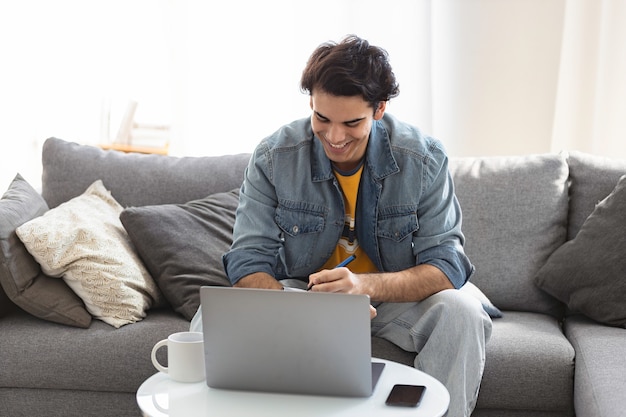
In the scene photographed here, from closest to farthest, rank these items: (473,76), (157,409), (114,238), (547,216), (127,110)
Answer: (157,409) → (114,238) → (547,216) → (473,76) → (127,110)

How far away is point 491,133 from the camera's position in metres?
3.22

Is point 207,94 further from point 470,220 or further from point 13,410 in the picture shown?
point 13,410

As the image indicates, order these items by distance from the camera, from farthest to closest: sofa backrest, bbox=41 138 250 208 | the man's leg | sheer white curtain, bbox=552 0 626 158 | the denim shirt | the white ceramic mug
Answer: sheer white curtain, bbox=552 0 626 158 < sofa backrest, bbox=41 138 250 208 < the denim shirt < the man's leg < the white ceramic mug

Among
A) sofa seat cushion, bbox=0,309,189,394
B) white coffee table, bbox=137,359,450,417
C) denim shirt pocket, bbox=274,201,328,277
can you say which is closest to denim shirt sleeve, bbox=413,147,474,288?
denim shirt pocket, bbox=274,201,328,277

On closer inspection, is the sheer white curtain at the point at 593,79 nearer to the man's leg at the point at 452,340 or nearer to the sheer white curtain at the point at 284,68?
the sheer white curtain at the point at 284,68

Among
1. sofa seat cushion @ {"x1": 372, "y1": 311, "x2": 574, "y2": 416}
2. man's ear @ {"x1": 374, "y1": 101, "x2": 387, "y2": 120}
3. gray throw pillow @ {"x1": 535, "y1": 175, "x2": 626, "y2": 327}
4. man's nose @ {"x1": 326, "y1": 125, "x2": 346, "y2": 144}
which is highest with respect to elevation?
man's ear @ {"x1": 374, "y1": 101, "x2": 387, "y2": 120}

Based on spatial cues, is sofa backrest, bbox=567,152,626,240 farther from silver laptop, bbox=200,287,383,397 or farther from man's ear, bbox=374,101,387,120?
silver laptop, bbox=200,287,383,397

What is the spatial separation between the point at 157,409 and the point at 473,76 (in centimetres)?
215

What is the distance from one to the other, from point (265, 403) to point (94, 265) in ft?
3.09

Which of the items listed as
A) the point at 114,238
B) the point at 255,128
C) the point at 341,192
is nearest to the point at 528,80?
the point at 255,128

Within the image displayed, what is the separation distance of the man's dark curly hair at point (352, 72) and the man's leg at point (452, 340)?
0.49 meters

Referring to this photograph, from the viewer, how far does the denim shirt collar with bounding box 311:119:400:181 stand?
207 centimetres

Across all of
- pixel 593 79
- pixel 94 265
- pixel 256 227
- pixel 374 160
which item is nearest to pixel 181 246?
pixel 94 265

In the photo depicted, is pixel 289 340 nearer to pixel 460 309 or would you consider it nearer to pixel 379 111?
pixel 460 309
